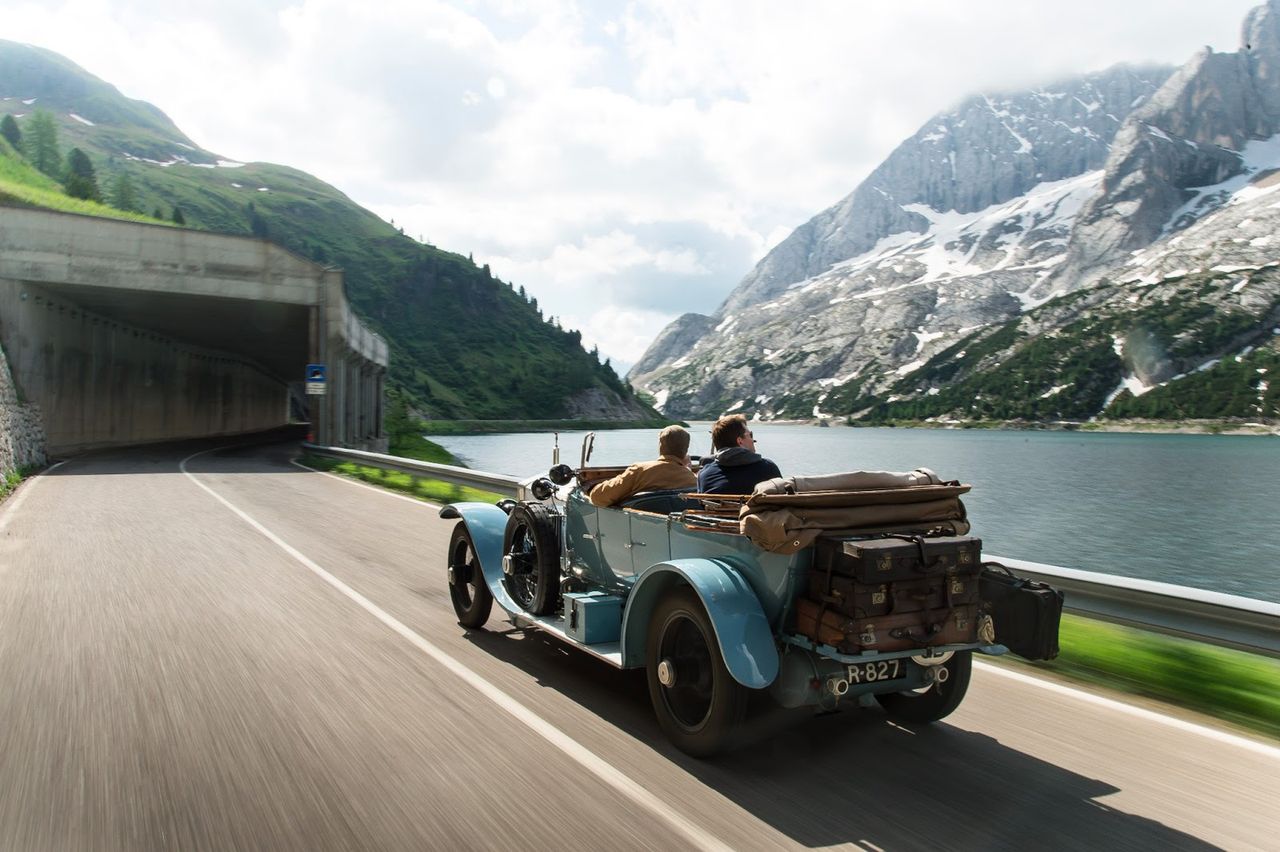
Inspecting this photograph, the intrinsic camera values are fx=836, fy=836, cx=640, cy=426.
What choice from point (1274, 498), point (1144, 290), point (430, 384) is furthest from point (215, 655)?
point (1144, 290)

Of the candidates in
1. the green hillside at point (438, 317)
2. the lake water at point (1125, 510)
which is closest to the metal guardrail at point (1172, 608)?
the lake water at point (1125, 510)

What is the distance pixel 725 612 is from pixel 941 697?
1454mm

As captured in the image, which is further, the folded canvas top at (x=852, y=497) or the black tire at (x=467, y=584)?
the black tire at (x=467, y=584)

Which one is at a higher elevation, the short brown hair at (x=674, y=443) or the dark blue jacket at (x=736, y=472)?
the short brown hair at (x=674, y=443)

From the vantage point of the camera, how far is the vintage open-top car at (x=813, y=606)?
371cm

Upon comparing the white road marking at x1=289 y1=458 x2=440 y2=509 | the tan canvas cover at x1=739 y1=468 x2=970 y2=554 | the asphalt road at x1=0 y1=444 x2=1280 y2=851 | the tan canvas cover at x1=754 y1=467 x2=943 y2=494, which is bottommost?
the white road marking at x1=289 y1=458 x2=440 y2=509

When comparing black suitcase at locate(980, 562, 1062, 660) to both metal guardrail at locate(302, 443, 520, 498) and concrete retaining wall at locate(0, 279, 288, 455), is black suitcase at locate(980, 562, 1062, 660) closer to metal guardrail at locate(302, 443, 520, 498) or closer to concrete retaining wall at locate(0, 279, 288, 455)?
metal guardrail at locate(302, 443, 520, 498)

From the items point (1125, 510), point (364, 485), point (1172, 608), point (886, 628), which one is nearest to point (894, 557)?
point (886, 628)

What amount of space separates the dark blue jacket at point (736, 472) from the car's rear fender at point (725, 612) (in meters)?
0.57

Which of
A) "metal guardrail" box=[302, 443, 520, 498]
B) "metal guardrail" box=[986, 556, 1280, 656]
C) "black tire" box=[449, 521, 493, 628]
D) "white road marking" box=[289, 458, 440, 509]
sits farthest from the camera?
"white road marking" box=[289, 458, 440, 509]

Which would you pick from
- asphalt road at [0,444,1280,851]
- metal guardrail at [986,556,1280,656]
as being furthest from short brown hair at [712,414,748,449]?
metal guardrail at [986,556,1280,656]

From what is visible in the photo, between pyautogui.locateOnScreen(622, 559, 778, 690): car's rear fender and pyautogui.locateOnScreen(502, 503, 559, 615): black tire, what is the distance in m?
1.30

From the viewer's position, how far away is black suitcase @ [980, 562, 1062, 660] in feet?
13.0

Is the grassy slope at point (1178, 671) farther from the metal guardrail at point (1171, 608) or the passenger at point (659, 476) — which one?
the passenger at point (659, 476)
